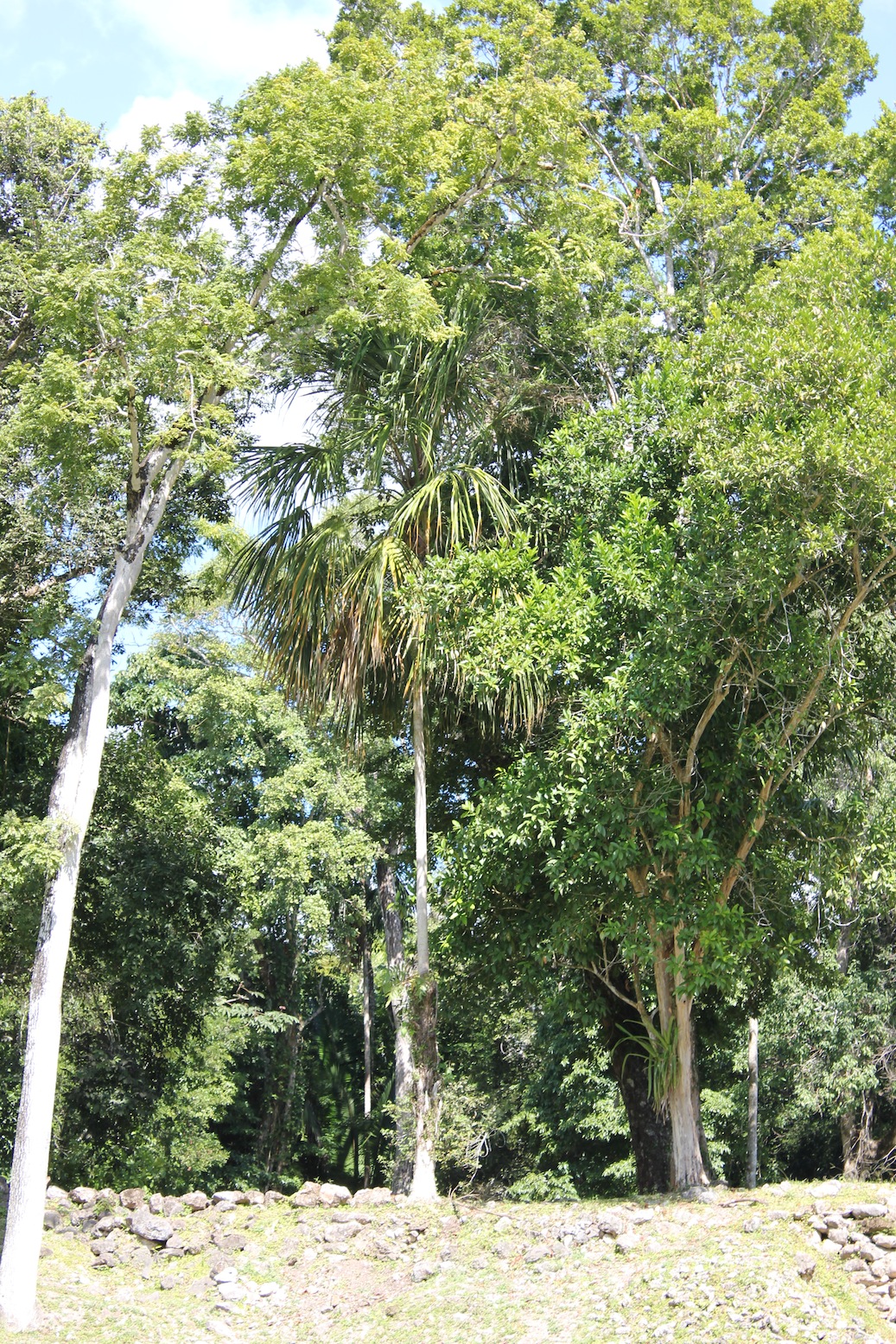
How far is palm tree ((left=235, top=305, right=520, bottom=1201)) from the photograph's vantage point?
30.1 feet

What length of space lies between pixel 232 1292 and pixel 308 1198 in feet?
4.64

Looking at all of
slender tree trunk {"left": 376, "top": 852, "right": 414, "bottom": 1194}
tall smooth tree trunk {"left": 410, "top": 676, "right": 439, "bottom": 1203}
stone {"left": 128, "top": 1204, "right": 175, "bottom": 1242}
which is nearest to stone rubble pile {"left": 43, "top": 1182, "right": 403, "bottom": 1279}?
stone {"left": 128, "top": 1204, "right": 175, "bottom": 1242}

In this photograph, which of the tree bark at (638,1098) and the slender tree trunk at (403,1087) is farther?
the tree bark at (638,1098)

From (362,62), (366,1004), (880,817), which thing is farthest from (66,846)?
(366,1004)

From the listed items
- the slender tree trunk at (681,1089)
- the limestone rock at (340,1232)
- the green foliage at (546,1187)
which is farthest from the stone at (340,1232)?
the green foliage at (546,1187)

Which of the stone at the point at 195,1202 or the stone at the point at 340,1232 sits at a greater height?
the stone at the point at 195,1202

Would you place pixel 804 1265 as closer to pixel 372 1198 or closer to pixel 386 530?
pixel 372 1198

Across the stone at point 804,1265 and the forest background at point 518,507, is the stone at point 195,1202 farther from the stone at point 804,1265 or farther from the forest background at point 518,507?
the stone at point 804,1265

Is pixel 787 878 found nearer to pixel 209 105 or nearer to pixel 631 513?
pixel 631 513

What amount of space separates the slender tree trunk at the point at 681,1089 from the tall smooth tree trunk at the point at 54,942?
426 centimetres

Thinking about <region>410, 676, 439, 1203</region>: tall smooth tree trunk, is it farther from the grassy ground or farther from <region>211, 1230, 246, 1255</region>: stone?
<region>211, 1230, 246, 1255</region>: stone

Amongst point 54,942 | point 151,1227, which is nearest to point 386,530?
point 54,942

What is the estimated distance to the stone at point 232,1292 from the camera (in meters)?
7.27

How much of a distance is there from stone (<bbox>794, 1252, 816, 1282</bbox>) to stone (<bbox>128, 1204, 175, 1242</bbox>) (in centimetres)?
420
